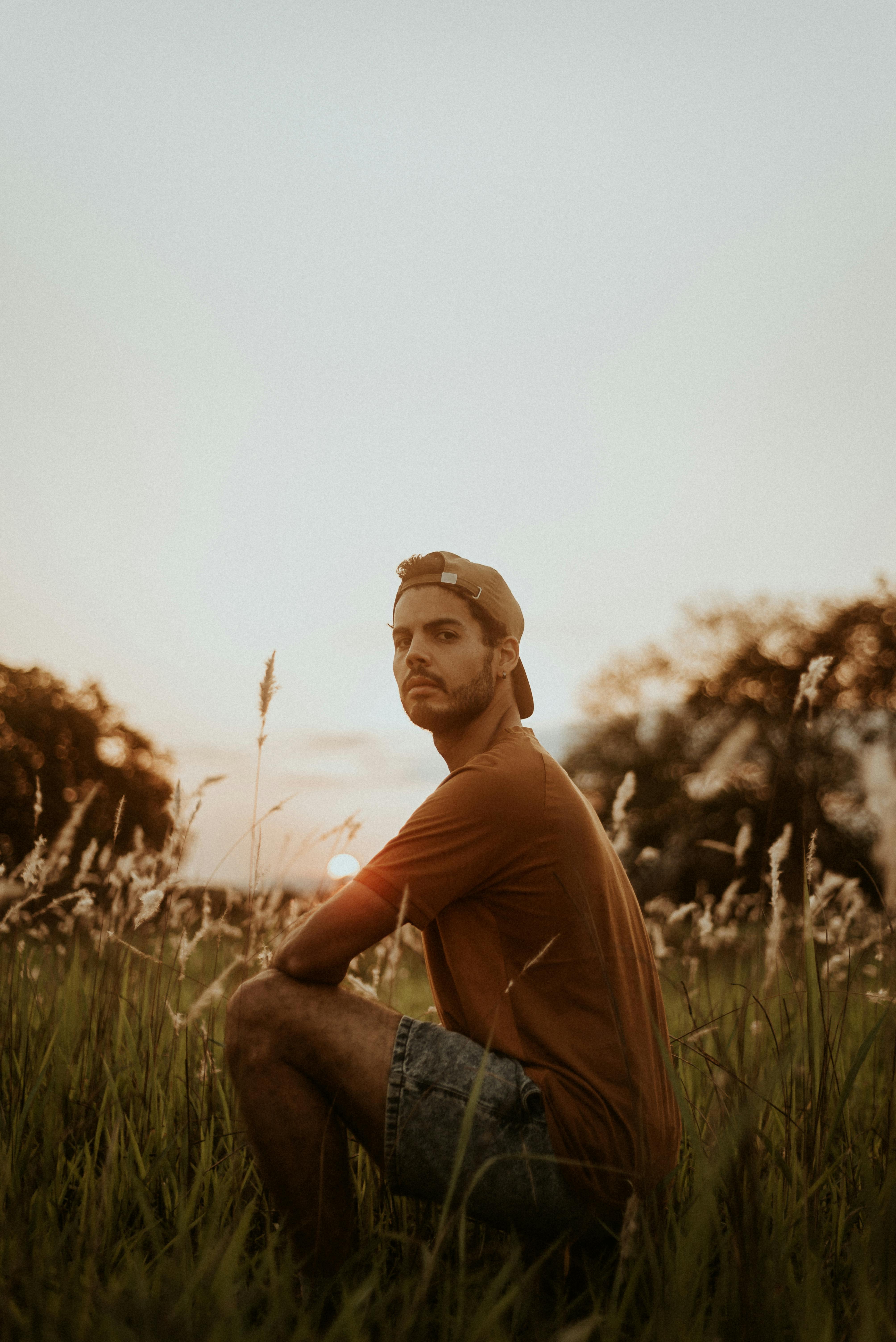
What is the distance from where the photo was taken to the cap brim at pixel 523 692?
2.98 meters

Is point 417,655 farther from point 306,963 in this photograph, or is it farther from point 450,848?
point 306,963

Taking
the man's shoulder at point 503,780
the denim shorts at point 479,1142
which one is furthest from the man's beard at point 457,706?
the denim shorts at point 479,1142

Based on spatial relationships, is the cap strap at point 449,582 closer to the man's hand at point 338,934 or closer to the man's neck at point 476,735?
the man's neck at point 476,735

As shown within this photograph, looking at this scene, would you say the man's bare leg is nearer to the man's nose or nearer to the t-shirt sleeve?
the t-shirt sleeve

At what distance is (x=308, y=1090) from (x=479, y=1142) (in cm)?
41

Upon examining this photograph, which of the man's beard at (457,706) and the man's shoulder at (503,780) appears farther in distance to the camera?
the man's beard at (457,706)

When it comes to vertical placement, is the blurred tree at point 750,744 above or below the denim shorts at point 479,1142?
above

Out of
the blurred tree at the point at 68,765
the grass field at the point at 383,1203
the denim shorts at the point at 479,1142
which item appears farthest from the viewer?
the blurred tree at the point at 68,765

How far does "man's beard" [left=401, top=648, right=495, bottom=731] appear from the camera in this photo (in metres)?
2.59

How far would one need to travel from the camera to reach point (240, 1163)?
2307 millimetres

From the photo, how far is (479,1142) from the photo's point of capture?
1896 millimetres

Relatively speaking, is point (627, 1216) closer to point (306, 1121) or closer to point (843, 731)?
point (306, 1121)

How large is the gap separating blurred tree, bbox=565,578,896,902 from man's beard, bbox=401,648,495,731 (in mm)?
10946

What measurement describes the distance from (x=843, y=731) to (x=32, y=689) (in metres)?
15.5
